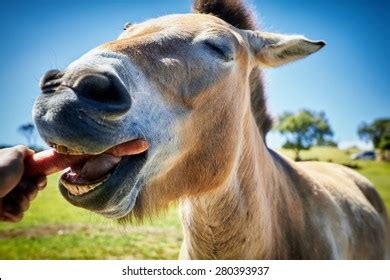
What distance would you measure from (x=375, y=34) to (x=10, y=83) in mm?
2345

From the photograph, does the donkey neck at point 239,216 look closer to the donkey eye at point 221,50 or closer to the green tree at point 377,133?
the donkey eye at point 221,50

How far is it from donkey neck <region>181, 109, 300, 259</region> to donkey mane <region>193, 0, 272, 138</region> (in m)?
0.35

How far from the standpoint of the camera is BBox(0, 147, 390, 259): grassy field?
3934 millimetres

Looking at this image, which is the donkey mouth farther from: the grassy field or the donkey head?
the grassy field

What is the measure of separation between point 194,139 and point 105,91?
0.49 m

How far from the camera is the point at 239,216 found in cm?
177

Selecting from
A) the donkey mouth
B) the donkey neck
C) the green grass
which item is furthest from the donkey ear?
the green grass

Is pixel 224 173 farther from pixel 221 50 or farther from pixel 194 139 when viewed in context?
pixel 221 50

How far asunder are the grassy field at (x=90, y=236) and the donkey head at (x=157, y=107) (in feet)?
6.91

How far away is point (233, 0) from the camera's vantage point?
87.8 inches

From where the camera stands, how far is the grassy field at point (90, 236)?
12.9ft

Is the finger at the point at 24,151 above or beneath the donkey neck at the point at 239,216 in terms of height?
above

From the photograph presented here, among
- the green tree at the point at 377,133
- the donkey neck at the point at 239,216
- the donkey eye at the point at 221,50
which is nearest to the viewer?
the donkey eye at the point at 221,50

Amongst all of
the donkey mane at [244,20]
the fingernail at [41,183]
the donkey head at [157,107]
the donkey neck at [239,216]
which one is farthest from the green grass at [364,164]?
the fingernail at [41,183]
